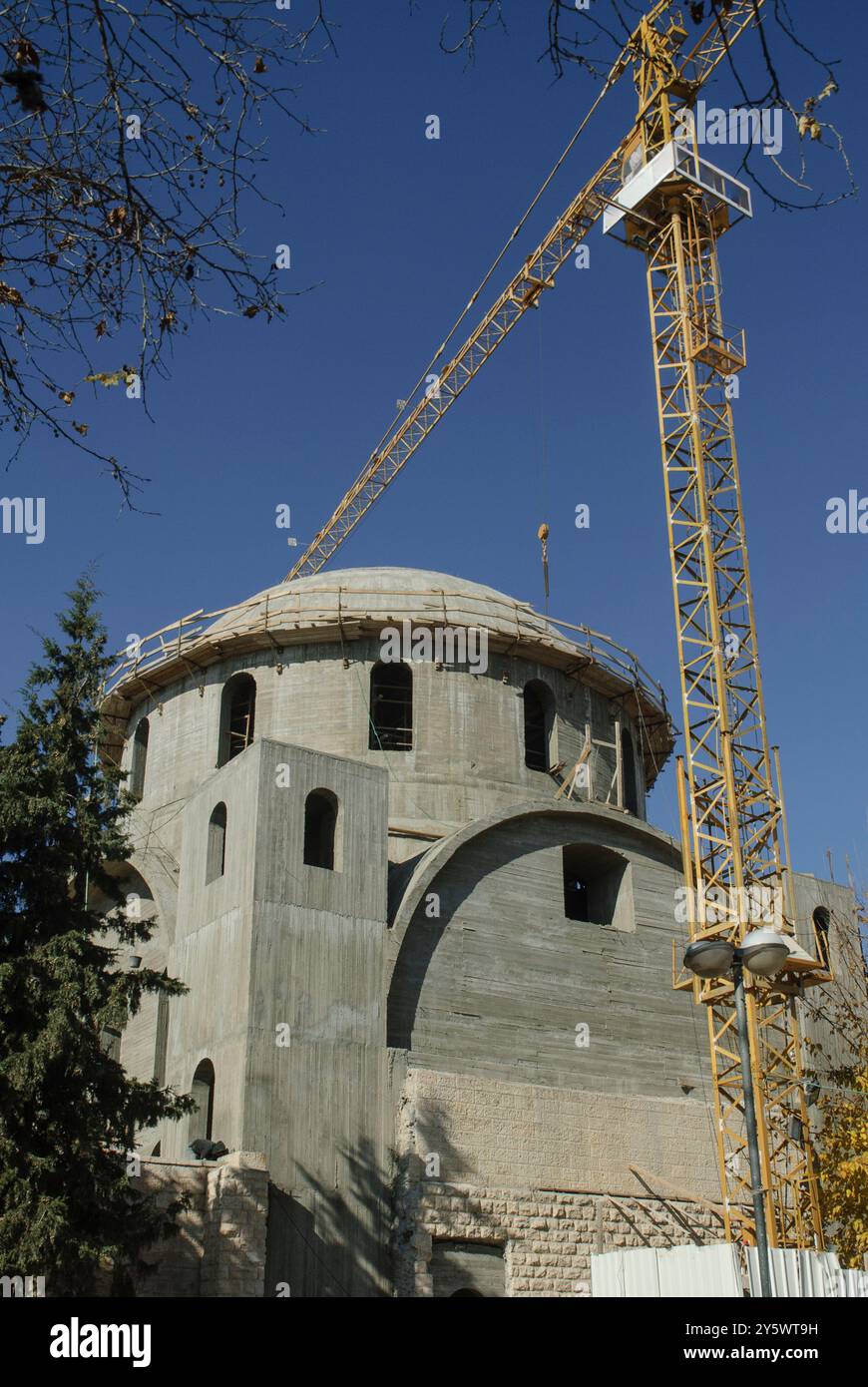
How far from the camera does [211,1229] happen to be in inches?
705

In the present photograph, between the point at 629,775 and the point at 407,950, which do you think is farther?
the point at 629,775

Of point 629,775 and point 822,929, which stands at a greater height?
point 629,775

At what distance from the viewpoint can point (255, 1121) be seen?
743 inches

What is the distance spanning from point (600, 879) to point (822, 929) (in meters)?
6.42

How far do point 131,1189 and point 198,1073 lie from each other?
4.01 metres

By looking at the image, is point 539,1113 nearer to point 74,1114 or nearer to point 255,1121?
point 255,1121

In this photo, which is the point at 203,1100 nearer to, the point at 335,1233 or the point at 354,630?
the point at 335,1233

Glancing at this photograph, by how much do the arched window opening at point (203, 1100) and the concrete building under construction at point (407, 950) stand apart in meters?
0.04

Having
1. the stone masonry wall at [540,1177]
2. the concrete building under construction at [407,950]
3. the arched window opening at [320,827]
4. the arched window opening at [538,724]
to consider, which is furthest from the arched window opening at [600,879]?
A: the arched window opening at [320,827]

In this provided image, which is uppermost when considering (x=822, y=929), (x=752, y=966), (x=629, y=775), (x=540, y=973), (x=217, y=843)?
(x=629, y=775)
